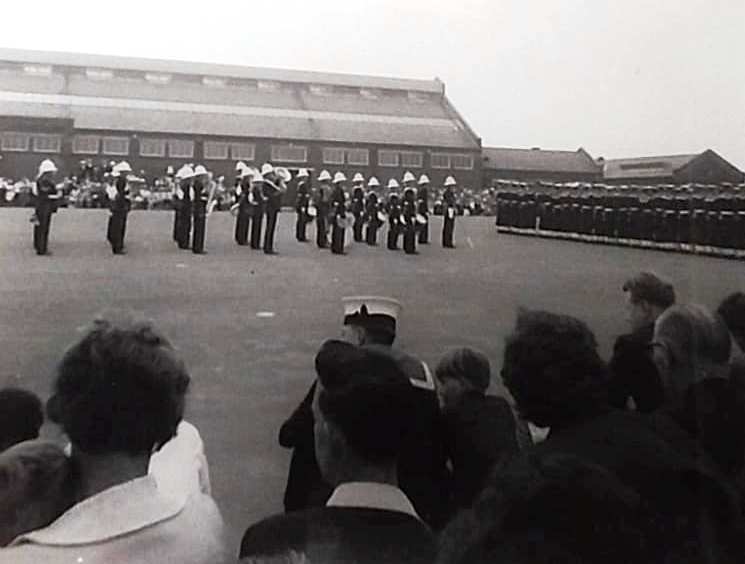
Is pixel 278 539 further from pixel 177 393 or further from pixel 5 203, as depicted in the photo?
pixel 5 203

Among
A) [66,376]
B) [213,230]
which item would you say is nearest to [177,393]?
[66,376]

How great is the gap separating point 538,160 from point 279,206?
0.49 meters

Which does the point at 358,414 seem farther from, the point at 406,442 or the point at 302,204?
the point at 302,204

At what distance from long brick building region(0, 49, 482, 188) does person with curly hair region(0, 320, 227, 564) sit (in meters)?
0.29

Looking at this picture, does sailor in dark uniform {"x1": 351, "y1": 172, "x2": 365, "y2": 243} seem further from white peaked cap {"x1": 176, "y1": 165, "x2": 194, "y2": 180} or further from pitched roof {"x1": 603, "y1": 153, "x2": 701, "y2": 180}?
pitched roof {"x1": 603, "y1": 153, "x2": 701, "y2": 180}

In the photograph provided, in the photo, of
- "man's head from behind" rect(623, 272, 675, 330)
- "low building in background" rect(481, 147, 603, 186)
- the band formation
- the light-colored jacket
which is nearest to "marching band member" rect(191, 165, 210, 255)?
the band formation

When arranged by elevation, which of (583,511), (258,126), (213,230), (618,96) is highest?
(618,96)

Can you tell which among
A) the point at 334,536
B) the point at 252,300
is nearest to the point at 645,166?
the point at 252,300

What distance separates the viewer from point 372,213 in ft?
4.98

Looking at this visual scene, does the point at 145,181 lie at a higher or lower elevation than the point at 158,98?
lower

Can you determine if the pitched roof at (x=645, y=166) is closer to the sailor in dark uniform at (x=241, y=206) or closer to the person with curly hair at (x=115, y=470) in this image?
the sailor in dark uniform at (x=241, y=206)

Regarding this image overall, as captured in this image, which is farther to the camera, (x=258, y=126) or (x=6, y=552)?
(x=258, y=126)

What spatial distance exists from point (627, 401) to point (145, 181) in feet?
2.74

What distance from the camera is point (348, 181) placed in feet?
4.98
